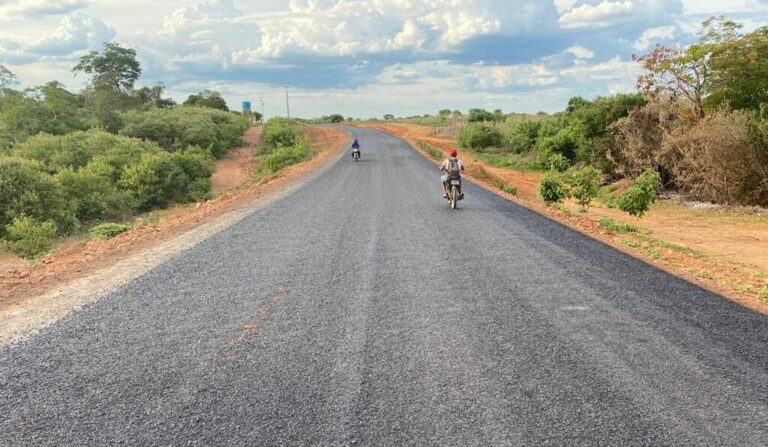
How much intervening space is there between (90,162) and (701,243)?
1164 inches

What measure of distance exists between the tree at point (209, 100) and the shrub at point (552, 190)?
76998 millimetres

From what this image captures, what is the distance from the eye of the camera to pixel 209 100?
8662cm

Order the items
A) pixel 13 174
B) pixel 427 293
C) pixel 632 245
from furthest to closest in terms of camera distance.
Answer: pixel 13 174 < pixel 632 245 < pixel 427 293

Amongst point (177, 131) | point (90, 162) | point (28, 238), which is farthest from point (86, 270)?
point (177, 131)

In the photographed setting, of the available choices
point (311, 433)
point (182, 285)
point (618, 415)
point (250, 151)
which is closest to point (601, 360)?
point (618, 415)

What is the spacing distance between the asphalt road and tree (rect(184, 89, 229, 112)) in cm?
8383

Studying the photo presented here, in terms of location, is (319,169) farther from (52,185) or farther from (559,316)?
(559,316)

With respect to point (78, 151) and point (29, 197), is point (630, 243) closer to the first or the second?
point (29, 197)

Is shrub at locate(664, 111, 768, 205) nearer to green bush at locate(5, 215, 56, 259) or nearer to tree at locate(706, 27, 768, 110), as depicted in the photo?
tree at locate(706, 27, 768, 110)

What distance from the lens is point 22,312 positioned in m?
6.11

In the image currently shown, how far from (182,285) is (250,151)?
165 ft

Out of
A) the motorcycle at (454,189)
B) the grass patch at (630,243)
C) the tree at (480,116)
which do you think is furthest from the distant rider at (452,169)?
the tree at (480,116)

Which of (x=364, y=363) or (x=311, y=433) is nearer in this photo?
(x=311, y=433)

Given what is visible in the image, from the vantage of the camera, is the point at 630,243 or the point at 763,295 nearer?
the point at 763,295
